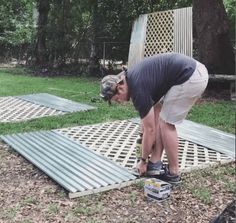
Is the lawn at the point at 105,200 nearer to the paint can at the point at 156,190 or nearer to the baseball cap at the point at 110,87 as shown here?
the paint can at the point at 156,190

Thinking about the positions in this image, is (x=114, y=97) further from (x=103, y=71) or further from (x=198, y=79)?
(x=103, y=71)

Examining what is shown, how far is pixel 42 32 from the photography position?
46.9 feet

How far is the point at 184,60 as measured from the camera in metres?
3.47

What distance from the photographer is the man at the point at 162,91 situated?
10.8ft

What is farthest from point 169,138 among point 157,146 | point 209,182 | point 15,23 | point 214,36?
point 15,23

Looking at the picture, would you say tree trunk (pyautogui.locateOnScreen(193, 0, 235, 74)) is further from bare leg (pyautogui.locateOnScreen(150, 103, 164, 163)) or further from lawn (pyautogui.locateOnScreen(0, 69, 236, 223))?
bare leg (pyautogui.locateOnScreen(150, 103, 164, 163))

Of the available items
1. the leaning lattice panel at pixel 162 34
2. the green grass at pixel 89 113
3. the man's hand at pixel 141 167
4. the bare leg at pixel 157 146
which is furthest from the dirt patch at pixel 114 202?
the leaning lattice panel at pixel 162 34

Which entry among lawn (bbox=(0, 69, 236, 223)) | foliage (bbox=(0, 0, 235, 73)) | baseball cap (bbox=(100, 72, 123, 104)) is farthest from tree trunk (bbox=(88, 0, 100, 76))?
baseball cap (bbox=(100, 72, 123, 104))

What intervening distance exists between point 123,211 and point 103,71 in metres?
9.55

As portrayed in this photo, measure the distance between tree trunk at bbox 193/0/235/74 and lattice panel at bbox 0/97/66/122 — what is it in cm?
345

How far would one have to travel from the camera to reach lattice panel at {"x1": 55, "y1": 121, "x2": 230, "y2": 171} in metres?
4.31

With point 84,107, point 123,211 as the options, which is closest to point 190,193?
Result: point 123,211

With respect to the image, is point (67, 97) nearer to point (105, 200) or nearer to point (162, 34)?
point (162, 34)

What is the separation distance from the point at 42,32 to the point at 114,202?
11565 millimetres
